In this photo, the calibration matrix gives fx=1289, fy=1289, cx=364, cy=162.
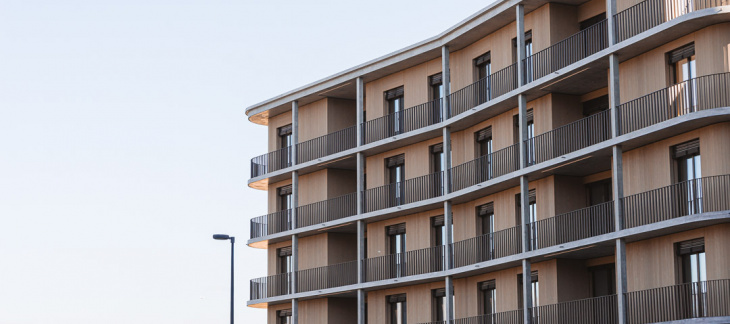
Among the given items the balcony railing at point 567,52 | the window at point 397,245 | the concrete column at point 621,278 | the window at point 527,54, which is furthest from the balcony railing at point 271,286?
A: the concrete column at point 621,278

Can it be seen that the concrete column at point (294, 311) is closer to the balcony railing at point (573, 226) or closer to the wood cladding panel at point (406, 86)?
the wood cladding panel at point (406, 86)

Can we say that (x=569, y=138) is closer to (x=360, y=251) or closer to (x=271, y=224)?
(x=360, y=251)

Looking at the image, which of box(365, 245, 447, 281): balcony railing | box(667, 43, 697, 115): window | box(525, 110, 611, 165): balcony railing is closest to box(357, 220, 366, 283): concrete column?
box(365, 245, 447, 281): balcony railing

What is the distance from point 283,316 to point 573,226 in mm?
19828

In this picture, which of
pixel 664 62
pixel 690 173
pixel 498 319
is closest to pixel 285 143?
pixel 498 319

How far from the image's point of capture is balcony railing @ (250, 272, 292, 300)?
192ft

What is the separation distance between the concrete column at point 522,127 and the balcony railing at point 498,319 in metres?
5.32

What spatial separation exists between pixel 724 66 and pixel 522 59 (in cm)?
976

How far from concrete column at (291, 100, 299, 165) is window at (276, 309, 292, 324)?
6811 millimetres

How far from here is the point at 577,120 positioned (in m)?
44.4

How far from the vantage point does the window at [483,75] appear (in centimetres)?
4859

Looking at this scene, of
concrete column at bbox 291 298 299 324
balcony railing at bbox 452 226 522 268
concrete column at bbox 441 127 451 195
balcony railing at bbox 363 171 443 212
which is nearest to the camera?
balcony railing at bbox 452 226 522 268

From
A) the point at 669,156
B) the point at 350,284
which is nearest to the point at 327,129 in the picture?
the point at 350,284

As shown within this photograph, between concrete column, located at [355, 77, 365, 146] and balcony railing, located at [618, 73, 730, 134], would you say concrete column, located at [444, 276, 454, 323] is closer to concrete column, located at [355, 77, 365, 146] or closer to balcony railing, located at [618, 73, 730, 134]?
concrete column, located at [355, 77, 365, 146]
